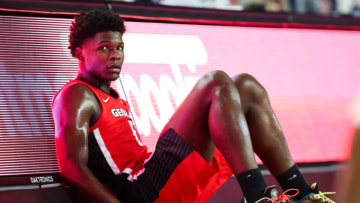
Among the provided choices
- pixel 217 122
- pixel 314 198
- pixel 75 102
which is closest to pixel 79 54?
pixel 75 102

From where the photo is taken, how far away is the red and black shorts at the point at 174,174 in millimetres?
1885

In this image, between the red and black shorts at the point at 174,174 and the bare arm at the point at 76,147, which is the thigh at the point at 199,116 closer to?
the red and black shorts at the point at 174,174

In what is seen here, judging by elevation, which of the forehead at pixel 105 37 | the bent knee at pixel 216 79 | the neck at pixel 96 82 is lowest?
the bent knee at pixel 216 79

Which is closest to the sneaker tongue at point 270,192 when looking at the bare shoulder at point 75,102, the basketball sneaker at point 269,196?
the basketball sneaker at point 269,196

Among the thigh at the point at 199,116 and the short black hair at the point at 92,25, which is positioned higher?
the short black hair at the point at 92,25

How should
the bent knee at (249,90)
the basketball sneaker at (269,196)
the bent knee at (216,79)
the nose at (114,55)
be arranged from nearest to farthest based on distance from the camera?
the basketball sneaker at (269,196) → the bent knee at (216,79) → the bent knee at (249,90) → the nose at (114,55)

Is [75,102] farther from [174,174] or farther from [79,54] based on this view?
[174,174]

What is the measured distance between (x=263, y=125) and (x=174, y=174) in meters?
0.38

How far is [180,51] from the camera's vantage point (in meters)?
2.51

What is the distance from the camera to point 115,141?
2.00 metres

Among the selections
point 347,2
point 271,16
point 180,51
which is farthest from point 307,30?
point 347,2

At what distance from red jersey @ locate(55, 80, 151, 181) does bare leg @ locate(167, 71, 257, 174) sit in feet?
0.67

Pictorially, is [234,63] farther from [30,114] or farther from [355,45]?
[30,114]

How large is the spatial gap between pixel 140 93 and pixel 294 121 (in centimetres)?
82
